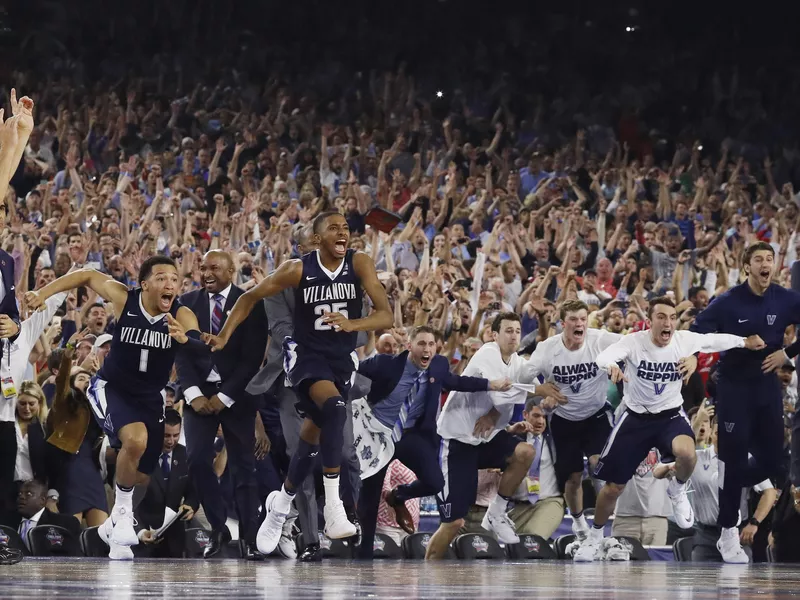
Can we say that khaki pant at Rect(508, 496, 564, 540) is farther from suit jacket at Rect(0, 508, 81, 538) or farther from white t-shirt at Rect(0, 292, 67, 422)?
white t-shirt at Rect(0, 292, 67, 422)

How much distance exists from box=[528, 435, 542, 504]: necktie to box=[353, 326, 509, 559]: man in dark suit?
52.5 inches

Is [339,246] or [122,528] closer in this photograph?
[339,246]

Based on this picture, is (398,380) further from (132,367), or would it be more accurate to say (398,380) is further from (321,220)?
(132,367)

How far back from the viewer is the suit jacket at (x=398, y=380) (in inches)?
395

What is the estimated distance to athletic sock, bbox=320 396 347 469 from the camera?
7.89 metres

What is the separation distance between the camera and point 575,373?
33.8 ft

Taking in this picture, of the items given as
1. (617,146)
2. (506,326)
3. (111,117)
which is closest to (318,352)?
(506,326)

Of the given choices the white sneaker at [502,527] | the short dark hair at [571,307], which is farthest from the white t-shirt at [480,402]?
the white sneaker at [502,527]

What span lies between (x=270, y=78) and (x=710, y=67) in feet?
27.4

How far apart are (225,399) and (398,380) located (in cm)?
176

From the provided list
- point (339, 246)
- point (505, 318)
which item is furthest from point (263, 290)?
point (505, 318)

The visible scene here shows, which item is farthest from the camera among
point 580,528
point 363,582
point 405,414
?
point 580,528

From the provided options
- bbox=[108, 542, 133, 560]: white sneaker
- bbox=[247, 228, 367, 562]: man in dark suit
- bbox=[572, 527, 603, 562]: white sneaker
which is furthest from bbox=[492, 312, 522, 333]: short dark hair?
bbox=[108, 542, 133, 560]: white sneaker

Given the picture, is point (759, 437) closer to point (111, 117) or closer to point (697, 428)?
point (697, 428)
